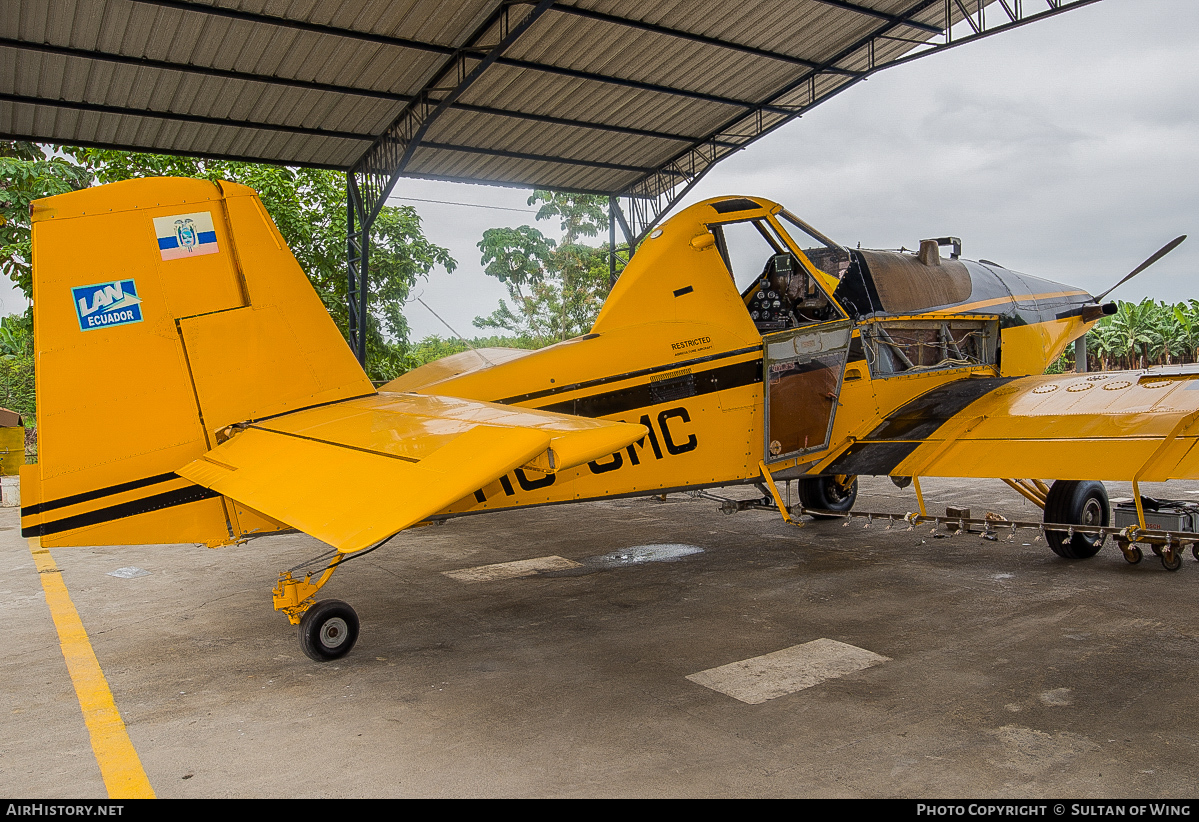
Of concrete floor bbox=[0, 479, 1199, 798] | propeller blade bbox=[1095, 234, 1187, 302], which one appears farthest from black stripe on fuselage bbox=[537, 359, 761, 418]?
propeller blade bbox=[1095, 234, 1187, 302]

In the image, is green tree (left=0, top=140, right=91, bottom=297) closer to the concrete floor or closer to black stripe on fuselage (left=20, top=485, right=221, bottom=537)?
the concrete floor

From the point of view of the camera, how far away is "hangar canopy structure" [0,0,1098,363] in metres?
10.8

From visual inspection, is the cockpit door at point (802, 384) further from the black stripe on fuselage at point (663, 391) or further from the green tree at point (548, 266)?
the green tree at point (548, 266)

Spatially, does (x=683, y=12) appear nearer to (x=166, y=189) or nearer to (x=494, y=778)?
(x=166, y=189)

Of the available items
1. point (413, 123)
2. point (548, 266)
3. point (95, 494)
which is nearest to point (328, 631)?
point (95, 494)

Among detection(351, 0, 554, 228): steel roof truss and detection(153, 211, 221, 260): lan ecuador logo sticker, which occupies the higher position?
detection(351, 0, 554, 228): steel roof truss

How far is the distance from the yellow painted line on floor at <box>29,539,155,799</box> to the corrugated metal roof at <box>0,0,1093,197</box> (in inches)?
308

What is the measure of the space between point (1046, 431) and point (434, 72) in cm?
1034

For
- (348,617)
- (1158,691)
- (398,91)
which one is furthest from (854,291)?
(398,91)

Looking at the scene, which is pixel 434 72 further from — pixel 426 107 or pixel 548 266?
pixel 548 266

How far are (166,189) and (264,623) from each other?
3.22 metres

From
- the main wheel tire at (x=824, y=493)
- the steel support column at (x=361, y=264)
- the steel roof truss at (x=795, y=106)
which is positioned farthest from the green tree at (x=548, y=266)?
the main wheel tire at (x=824, y=493)

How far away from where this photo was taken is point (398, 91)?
1309 centimetres

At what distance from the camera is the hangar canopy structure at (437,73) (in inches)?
427
